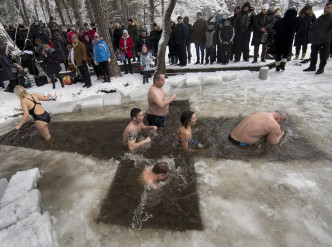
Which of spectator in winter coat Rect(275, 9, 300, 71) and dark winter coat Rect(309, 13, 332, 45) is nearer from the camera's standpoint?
dark winter coat Rect(309, 13, 332, 45)

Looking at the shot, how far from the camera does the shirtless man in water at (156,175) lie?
304cm

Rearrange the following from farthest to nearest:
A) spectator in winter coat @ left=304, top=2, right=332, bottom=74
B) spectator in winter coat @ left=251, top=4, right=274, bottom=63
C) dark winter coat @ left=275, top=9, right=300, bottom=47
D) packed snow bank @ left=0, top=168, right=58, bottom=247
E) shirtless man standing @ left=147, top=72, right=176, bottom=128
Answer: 1. spectator in winter coat @ left=251, top=4, right=274, bottom=63
2. dark winter coat @ left=275, top=9, right=300, bottom=47
3. spectator in winter coat @ left=304, top=2, right=332, bottom=74
4. shirtless man standing @ left=147, top=72, right=176, bottom=128
5. packed snow bank @ left=0, top=168, right=58, bottom=247

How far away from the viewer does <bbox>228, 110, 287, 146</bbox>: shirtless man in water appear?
11.2ft

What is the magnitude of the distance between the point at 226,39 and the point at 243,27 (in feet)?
2.44

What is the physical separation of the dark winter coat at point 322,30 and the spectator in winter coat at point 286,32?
1.81 ft

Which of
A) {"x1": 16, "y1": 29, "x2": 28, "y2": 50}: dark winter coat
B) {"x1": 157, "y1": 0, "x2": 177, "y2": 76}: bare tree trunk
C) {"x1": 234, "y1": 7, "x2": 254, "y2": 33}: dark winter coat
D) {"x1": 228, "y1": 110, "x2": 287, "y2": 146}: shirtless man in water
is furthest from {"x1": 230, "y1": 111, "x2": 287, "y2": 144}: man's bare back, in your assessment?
{"x1": 16, "y1": 29, "x2": 28, "y2": 50}: dark winter coat

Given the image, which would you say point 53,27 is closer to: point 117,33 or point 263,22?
point 117,33

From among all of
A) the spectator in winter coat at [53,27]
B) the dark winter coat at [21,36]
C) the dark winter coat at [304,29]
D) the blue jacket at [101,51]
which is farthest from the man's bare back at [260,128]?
the dark winter coat at [21,36]

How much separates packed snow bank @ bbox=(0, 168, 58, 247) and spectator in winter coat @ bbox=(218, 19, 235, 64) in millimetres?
7947

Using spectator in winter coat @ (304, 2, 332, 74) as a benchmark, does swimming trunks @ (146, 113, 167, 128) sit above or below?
below

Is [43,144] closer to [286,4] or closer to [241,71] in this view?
[241,71]

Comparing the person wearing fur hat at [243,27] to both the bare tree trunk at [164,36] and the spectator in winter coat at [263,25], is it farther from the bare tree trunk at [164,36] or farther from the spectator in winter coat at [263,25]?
the bare tree trunk at [164,36]

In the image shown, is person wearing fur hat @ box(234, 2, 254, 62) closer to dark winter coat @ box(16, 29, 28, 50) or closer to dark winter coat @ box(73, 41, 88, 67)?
dark winter coat @ box(73, 41, 88, 67)

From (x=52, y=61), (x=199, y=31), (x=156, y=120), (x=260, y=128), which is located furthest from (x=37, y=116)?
(x=199, y=31)
